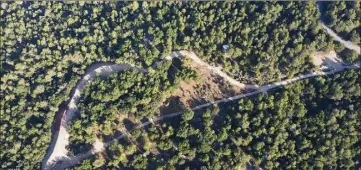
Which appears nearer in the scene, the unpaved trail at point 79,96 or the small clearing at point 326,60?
the unpaved trail at point 79,96

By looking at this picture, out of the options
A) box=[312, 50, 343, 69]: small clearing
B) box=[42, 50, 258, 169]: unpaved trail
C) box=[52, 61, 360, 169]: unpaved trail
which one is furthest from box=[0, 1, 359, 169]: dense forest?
box=[312, 50, 343, 69]: small clearing

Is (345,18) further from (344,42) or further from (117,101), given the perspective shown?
(117,101)

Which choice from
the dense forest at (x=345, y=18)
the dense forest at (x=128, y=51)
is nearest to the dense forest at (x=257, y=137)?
the dense forest at (x=128, y=51)

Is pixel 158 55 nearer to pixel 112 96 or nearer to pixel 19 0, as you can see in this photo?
pixel 112 96

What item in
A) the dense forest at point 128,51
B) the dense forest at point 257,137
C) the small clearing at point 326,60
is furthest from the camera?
the small clearing at point 326,60

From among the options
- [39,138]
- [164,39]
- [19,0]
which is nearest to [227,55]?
[164,39]

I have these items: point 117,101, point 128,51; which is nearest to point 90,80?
point 117,101

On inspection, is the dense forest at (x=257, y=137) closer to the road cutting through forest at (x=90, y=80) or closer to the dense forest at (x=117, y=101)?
the road cutting through forest at (x=90, y=80)
